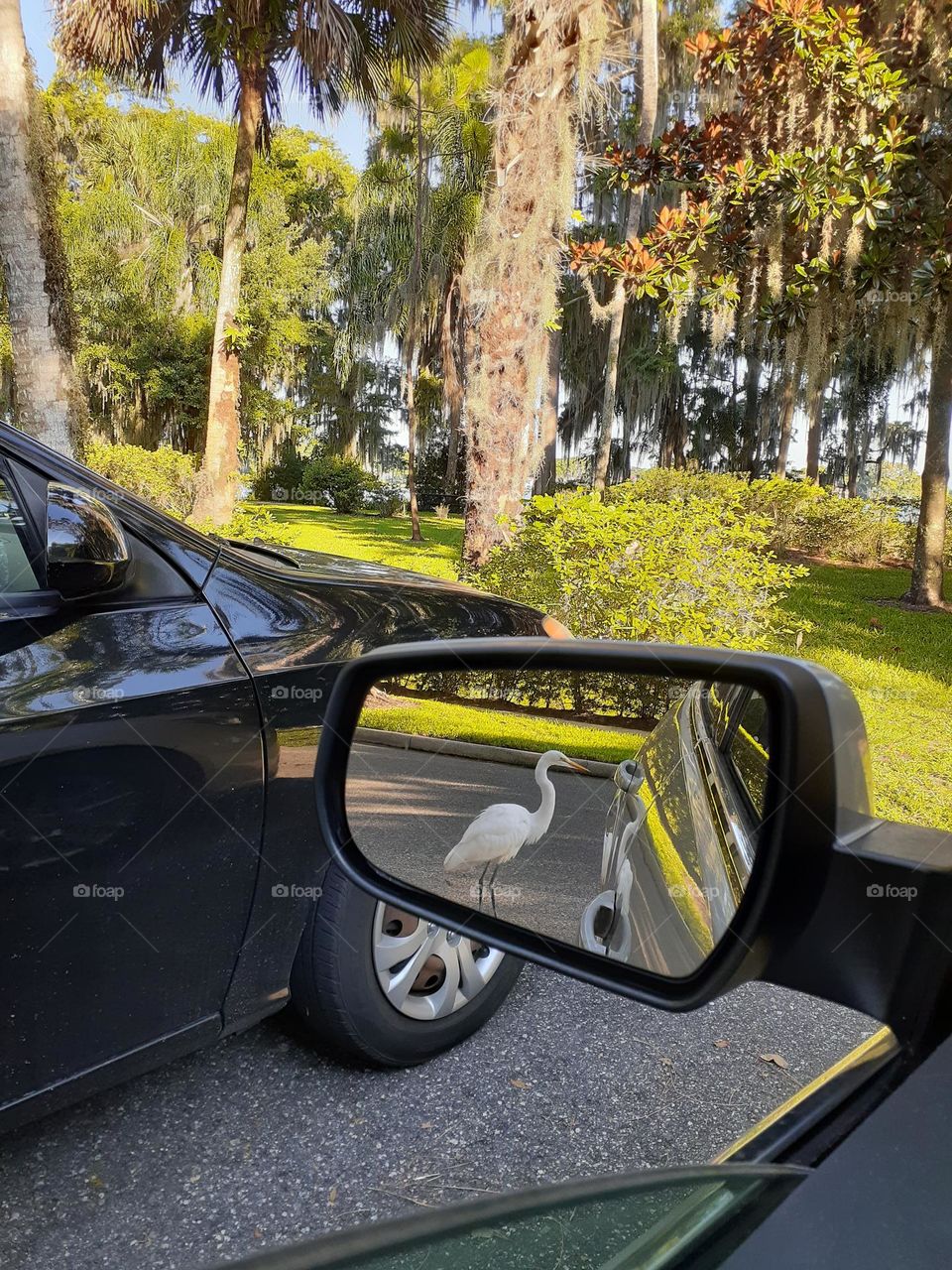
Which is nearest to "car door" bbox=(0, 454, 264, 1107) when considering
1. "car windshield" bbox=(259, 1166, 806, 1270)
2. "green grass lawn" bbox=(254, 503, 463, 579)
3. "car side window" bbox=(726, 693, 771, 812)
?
"car windshield" bbox=(259, 1166, 806, 1270)

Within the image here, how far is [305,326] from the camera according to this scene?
27391mm

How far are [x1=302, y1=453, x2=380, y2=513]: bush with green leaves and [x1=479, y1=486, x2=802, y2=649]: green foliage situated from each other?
24.4 m

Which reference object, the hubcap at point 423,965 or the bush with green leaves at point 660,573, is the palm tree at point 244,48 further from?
the hubcap at point 423,965

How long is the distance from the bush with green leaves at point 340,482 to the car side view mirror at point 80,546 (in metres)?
29.3

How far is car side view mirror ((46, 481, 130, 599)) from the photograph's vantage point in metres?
1.84

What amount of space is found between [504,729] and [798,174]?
613 centimetres

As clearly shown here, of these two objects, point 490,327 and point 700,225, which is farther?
point 490,327

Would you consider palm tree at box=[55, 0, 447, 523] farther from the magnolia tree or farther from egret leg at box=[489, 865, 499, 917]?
egret leg at box=[489, 865, 499, 917]

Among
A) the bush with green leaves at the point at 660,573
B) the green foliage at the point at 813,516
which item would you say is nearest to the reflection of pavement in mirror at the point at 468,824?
the bush with green leaves at the point at 660,573

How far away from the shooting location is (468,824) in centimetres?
149

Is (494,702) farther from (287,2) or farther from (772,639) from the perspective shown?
(287,2)

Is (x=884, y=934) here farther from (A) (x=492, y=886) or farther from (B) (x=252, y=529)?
(B) (x=252, y=529)

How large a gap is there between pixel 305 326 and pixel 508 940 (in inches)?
1120

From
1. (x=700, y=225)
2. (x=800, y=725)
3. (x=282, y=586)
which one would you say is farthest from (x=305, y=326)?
(x=800, y=725)
